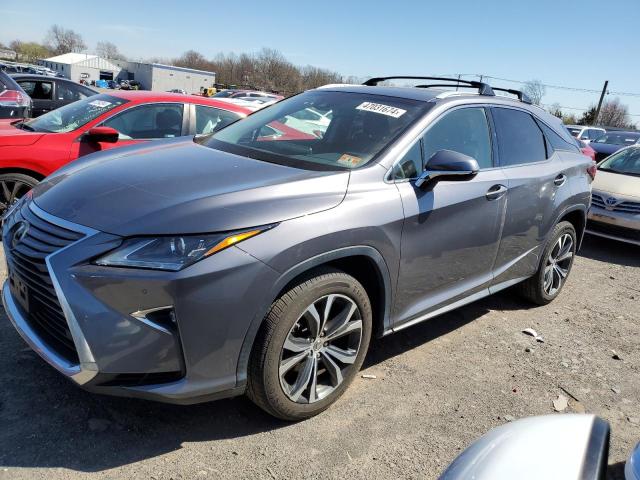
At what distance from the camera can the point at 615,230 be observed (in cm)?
717

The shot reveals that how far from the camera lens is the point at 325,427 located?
9.22ft

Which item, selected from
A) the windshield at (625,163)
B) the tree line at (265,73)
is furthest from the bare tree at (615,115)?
the windshield at (625,163)

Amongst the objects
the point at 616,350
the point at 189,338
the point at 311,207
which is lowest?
the point at 616,350

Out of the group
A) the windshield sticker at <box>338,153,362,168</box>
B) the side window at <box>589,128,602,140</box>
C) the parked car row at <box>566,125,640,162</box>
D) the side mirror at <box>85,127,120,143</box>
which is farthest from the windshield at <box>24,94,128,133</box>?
the side window at <box>589,128,602,140</box>

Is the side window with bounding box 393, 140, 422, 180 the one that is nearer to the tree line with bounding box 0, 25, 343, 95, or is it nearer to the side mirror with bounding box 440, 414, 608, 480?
the side mirror with bounding box 440, 414, 608, 480

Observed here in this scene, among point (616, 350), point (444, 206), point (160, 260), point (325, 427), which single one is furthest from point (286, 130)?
point (616, 350)

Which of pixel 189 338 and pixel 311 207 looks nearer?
Answer: pixel 189 338

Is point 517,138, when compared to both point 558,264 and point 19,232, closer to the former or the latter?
point 558,264

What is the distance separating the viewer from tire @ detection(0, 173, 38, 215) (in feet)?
16.2

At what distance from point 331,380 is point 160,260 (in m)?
1.21

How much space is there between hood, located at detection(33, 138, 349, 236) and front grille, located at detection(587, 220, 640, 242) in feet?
19.0

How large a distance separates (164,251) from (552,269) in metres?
3.76

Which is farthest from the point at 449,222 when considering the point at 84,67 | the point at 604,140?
the point at 84,67

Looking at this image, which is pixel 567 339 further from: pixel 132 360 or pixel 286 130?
pixel 132 360
